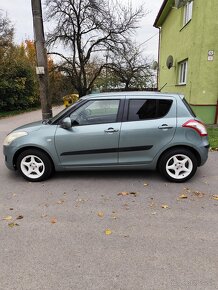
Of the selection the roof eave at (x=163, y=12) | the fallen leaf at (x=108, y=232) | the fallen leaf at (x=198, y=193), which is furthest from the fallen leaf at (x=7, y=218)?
the roof eave at (x=163, y=12)

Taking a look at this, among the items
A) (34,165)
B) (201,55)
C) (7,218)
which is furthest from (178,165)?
(201,55)

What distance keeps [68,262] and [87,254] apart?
218 mm

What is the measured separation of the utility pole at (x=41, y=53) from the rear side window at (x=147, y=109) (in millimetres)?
3742

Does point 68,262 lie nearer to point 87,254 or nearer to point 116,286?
point 87,254

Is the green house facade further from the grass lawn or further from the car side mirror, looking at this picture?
the car side mirror

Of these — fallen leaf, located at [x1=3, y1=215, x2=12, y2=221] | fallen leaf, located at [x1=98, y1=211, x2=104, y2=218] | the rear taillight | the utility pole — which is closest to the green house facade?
the utility pole

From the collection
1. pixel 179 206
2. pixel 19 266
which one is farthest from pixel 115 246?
pixel 179 206

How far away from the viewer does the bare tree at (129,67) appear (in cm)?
1467

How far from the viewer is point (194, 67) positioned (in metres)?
9.37

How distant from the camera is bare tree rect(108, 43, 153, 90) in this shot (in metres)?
14.7

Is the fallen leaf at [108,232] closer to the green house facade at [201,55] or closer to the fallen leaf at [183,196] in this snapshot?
the fallen leaf at [183,196]

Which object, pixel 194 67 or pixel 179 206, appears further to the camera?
pixel 194 67

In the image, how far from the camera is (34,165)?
4.48 m

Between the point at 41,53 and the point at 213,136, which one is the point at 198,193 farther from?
the point at 41,53
